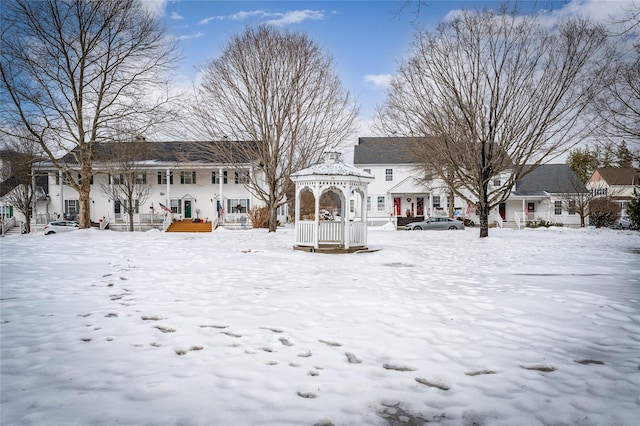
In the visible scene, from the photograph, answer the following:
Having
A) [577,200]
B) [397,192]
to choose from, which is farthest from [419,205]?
[577,200]

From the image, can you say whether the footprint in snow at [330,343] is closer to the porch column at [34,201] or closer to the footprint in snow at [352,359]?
the footprint in snow at [352,359]

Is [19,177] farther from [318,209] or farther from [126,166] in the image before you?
[318,209]

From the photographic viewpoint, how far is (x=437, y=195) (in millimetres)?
38750

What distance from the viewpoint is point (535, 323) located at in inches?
204

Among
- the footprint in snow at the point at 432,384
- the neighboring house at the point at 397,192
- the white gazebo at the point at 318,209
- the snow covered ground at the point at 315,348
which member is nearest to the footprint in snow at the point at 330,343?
the snow covered ground at the point at 315,348

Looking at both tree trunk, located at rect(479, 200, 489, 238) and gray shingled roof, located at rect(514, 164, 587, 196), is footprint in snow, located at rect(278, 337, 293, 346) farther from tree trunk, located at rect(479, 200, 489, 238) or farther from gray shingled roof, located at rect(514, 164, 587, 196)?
gray shingled roof, located at rect(514, 164, 587, 196)

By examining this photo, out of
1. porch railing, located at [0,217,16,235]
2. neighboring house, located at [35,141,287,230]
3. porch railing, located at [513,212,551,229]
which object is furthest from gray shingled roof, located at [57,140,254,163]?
porch railing, located at [513,212,551,229]

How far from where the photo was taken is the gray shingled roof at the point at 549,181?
125 feet

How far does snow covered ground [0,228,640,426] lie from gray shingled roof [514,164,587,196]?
33418 millimetres

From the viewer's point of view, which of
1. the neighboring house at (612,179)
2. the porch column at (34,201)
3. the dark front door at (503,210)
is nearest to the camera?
the porch column at (34,201)

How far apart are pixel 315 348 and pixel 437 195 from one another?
120 ft

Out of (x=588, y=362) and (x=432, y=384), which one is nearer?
(x=432, y=384)

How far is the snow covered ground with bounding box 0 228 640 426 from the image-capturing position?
2971 millimetres

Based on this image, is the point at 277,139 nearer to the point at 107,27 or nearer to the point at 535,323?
the point at 107,27
